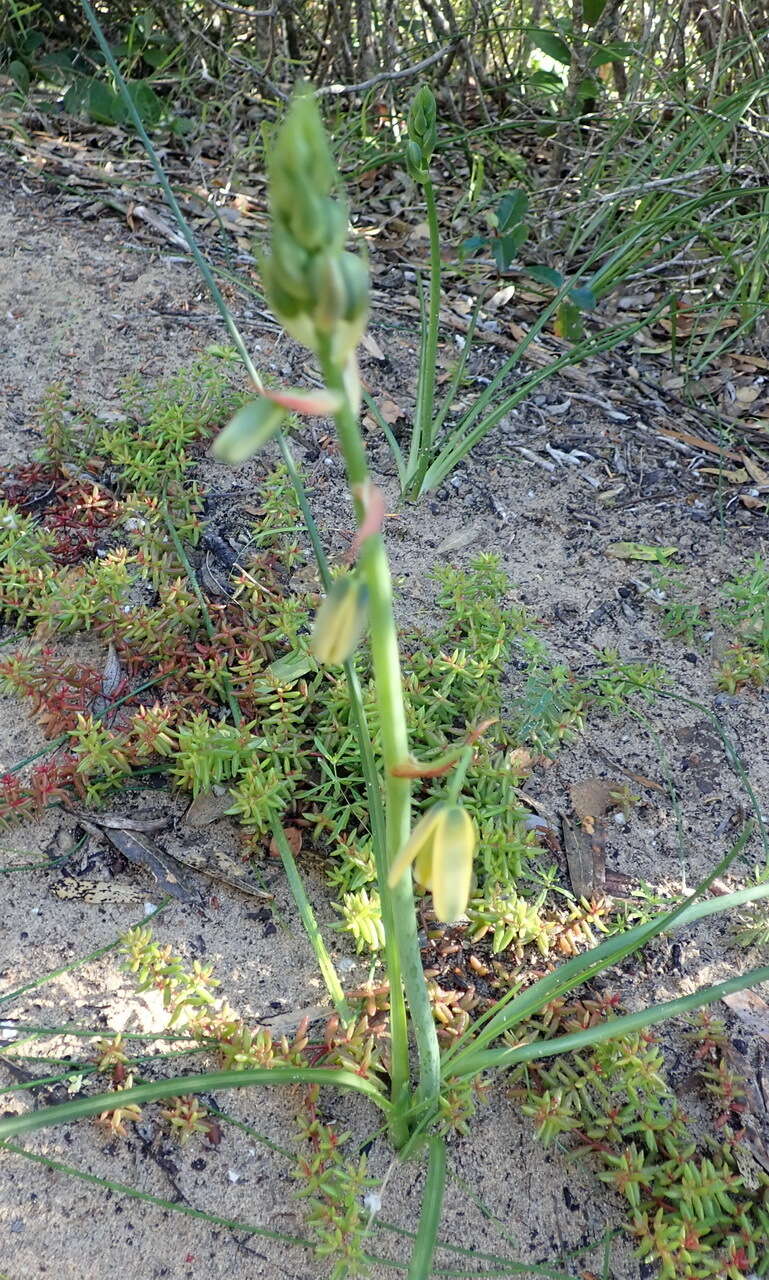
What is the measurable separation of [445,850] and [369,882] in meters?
0.84

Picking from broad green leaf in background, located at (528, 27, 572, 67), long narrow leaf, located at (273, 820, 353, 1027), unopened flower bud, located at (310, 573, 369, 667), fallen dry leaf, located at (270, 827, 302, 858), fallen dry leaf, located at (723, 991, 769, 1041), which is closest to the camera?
unopened flower bud, located at (310, 573, 369, 667)

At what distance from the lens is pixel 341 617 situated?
0.91 m

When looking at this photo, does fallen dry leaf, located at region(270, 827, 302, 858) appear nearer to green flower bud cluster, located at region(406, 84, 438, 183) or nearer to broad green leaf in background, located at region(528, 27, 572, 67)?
green flower bud cluster, located at region(406, 84, 438, 183)

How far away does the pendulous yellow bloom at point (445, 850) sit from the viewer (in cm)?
99

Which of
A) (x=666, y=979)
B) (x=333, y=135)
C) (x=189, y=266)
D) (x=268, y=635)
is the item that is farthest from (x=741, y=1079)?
(x=333, y=135)

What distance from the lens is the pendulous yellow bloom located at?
3.23 feet

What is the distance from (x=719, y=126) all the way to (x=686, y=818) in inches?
91.5

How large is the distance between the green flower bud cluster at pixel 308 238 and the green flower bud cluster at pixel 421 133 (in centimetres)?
157

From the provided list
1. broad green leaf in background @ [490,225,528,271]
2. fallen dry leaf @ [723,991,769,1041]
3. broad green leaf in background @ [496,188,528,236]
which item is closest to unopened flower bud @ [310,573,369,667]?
fallen dry leaf @ [723,991,769,1041]

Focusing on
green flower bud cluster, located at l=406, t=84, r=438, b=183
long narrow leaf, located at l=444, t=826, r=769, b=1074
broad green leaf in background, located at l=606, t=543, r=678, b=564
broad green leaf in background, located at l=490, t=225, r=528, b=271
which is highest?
green flower bud cluster, located at l=406, t=84, r=438, b=183

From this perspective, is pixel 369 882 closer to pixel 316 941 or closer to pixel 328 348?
pixel 316 941

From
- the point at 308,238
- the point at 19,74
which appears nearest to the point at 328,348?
the point at 308,238

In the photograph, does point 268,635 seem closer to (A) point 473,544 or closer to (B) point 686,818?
(A) point 473,544

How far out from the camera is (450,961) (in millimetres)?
1744
